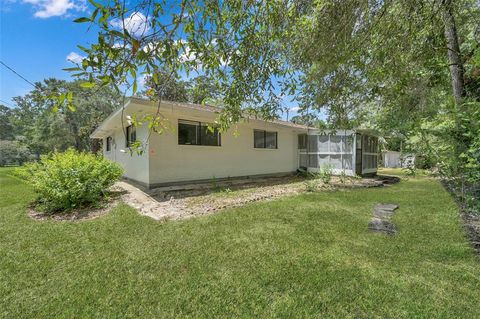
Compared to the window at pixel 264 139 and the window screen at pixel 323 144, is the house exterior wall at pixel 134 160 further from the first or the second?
the window screen at pixel 323 144

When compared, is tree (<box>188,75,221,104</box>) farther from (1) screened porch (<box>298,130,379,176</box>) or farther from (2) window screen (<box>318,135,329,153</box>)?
(2) window screen (<box>318,135,329,153</box>)

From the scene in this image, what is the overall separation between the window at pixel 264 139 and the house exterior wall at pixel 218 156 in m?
0.21

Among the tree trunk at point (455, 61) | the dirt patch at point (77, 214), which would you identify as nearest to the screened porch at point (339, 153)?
the tree trunk at point (455, 61)

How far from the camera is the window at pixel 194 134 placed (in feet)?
26.6

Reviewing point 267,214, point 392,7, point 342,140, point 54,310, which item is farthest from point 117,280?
point 342,140

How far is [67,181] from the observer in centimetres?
521

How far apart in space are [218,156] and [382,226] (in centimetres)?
614

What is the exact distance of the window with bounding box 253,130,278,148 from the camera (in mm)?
10516

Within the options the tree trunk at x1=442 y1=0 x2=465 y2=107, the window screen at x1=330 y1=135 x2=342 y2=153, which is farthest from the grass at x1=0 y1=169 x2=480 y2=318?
the window screen at x1=330 y1=135 x2=342 y2=153

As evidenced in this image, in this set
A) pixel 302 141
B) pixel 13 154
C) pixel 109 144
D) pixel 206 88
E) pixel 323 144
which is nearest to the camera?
pixel 206 88

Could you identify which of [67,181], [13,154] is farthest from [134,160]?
[13,154]

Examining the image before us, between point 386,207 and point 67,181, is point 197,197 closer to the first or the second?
point 67,181

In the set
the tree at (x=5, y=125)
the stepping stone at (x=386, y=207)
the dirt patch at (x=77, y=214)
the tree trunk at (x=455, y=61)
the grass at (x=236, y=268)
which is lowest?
the grass at (x=236, y=268)

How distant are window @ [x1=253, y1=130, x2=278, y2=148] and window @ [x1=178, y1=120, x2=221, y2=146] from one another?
2.34 m
